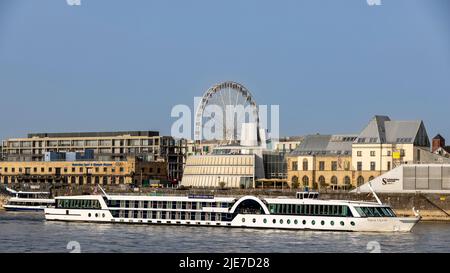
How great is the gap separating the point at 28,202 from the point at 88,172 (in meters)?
43.2

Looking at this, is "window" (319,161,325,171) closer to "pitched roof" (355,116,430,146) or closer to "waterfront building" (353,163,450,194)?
"pitched roof" (355,116,430,146)

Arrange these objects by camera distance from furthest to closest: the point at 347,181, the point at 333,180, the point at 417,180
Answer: the point at 333,180 → the point at 347,181 → the point at 417,180

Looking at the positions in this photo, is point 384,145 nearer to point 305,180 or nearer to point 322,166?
point 322,166

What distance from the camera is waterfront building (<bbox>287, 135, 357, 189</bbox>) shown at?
161625 mm

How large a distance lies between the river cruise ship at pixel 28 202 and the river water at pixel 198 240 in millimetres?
43309

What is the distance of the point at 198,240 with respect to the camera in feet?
267

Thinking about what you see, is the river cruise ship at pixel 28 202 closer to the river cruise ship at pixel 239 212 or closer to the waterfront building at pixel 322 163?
the river cruise ship at pixel 239 212

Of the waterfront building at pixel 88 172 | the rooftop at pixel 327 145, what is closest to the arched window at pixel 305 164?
the rooftop at pixel 327 145

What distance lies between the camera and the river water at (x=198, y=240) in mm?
74000

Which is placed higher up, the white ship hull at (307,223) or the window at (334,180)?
the window at (334,180)

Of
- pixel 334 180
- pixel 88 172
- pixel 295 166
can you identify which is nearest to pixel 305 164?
pixel 295 166

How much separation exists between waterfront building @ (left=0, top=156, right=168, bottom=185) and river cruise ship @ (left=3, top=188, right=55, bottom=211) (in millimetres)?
37152
